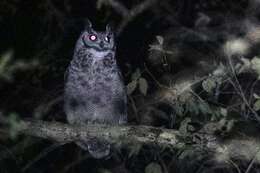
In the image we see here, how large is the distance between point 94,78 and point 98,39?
0.25 metres

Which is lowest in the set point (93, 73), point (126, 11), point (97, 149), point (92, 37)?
point (97, 149)

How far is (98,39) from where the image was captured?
3523mm

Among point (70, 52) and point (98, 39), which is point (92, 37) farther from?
point (70, 52)

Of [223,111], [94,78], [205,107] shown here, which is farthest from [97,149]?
[223,111]

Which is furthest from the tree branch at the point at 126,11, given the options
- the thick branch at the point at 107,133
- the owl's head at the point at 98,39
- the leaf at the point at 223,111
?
the leaf at the point at 223,111

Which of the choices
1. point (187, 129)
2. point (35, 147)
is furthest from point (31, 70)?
point (187, 129)

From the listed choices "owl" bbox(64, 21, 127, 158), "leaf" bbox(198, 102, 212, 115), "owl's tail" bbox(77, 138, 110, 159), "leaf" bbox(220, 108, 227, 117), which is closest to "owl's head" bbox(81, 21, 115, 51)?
"owl" bbox(64, 21, 127, 158)

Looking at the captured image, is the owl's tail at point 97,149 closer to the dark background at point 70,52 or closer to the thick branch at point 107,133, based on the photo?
the dark background at point 70,52

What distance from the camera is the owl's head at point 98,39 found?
3.51 metres

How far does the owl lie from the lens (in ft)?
11.6

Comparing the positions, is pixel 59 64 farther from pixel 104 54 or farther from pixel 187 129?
pixel 187 129

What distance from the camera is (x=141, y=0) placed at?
159 inches

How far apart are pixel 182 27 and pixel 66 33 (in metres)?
0.85

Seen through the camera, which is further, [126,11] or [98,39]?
[126,11]
